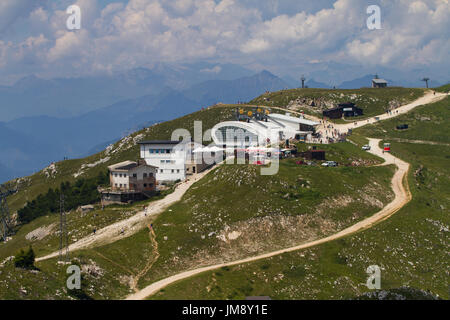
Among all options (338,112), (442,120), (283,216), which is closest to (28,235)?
(283,216)

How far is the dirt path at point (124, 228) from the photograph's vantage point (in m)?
69.2

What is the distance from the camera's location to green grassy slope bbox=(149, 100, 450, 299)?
55.0 meters

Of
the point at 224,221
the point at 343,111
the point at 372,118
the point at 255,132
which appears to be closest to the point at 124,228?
the point at 224,221

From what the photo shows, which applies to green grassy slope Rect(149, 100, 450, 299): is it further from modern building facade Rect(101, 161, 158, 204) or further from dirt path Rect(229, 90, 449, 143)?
dirt path Rect(229, 90, 449, 143)

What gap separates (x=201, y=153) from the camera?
10850cm

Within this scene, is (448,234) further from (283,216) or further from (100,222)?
(100,222)

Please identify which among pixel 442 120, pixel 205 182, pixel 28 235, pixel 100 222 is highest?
pixel 442 120

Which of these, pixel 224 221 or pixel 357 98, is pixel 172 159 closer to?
pixel 224 221

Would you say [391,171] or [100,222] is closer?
[100,222]

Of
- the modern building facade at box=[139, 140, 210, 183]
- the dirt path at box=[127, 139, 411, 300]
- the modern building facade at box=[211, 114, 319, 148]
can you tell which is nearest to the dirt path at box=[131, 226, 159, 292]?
the dirt path at box=[127, 139, 411, 300]

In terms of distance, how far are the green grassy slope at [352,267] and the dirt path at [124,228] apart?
19643mm

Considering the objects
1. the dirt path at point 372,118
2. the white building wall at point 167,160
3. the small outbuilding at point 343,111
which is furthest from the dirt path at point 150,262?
the small outbuilding at point 343,111

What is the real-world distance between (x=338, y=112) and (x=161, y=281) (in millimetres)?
121854

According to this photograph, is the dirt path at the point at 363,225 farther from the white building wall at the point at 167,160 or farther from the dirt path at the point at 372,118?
the white building wall at the point at 167,160
